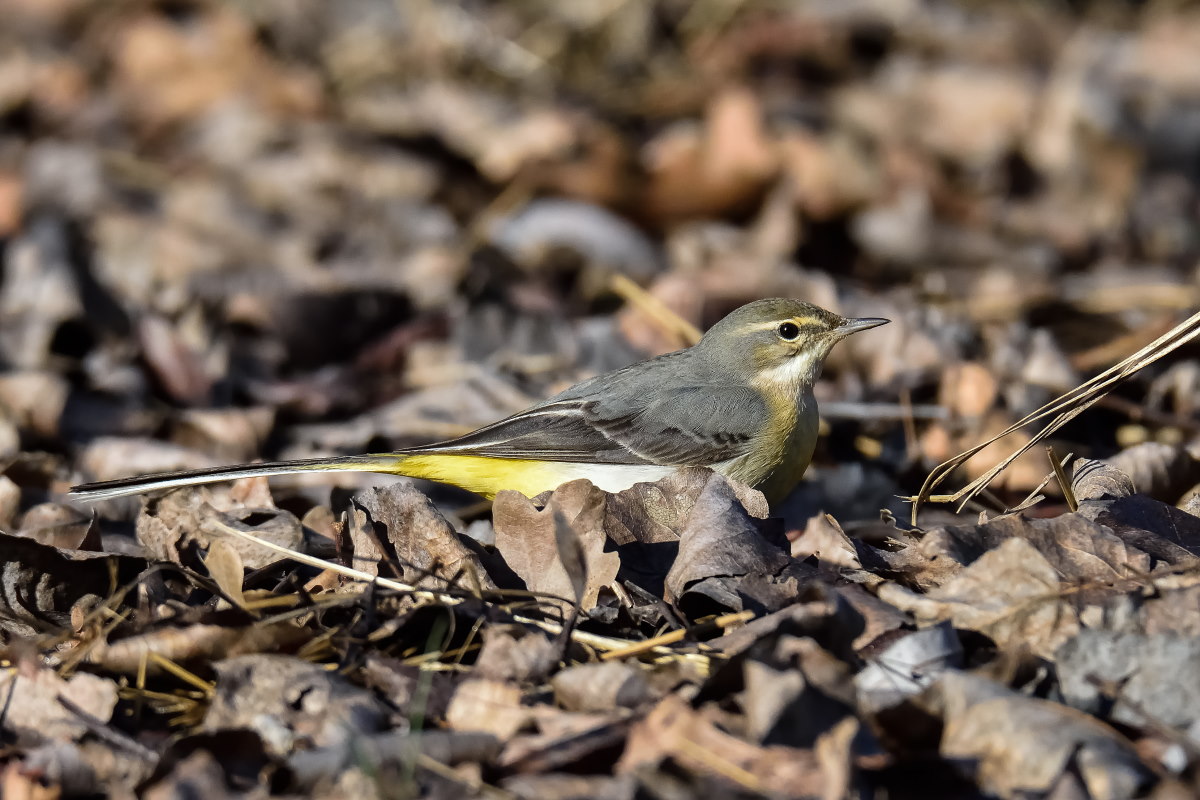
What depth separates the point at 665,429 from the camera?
5.95 meters

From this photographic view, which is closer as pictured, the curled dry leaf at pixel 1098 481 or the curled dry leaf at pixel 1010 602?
the curled dry leaf at pixel 1010 602

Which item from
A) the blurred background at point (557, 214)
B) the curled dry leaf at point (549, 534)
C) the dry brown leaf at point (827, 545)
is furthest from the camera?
the blurred background at point (557, 214)

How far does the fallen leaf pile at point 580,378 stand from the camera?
3.16m

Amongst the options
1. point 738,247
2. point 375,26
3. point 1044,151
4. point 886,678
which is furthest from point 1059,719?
point 375,26

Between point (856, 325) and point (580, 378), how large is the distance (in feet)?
6.05

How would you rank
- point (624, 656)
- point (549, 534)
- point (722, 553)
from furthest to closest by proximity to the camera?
point (549, 534), point (722, 553), point (624, 656)

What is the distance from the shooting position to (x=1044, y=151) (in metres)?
10.5

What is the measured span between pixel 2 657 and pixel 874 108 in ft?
29.7

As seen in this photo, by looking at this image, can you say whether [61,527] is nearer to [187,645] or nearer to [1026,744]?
[187,645]

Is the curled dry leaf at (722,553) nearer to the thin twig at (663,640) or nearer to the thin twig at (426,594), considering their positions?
the thin twig at (663,640)

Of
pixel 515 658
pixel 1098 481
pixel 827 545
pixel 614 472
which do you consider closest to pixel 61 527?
pixel 515 658

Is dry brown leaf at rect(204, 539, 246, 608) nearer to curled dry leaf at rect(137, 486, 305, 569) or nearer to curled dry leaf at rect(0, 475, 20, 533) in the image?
curled dry leaf at rect(137, 486, 305, 569)

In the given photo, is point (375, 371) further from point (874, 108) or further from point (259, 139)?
point (874, 108)

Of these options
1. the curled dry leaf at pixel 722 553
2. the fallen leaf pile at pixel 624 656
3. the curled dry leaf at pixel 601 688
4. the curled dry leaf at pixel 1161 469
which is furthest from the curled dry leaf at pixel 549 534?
the curled dry leaf at pixel 1161 469
